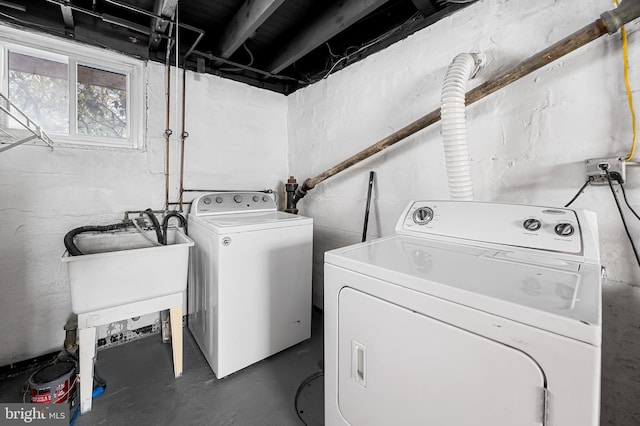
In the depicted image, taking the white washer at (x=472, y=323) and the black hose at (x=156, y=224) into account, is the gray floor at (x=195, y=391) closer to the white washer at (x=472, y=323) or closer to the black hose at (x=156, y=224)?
the white washer at (x=472, y=323)

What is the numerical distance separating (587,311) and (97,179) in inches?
99.8

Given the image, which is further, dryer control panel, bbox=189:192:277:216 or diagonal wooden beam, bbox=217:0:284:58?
dryer control panel, bbox=189:192:277:216

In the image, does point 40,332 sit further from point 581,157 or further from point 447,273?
point 581,157

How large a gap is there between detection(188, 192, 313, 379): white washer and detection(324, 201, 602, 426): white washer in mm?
771

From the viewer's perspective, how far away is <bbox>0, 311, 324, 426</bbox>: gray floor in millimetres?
1367

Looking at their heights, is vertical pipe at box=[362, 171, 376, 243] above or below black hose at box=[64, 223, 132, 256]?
above

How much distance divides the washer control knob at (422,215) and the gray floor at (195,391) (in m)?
1.14

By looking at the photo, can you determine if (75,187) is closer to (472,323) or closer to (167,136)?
(167,136)

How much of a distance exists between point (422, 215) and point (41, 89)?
2.50 metres

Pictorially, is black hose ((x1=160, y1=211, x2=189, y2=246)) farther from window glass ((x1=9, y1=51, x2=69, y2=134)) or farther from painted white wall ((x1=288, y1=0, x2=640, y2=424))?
painted white wall ((x1=288, y1=0, x2=640, y2=424))

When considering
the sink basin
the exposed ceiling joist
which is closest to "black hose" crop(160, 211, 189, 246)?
the sink basin

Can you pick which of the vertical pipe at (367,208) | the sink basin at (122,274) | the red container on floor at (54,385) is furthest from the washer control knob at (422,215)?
the red container on floor at (54,385)

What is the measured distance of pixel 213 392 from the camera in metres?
1.54

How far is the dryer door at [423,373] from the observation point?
0.62 m
